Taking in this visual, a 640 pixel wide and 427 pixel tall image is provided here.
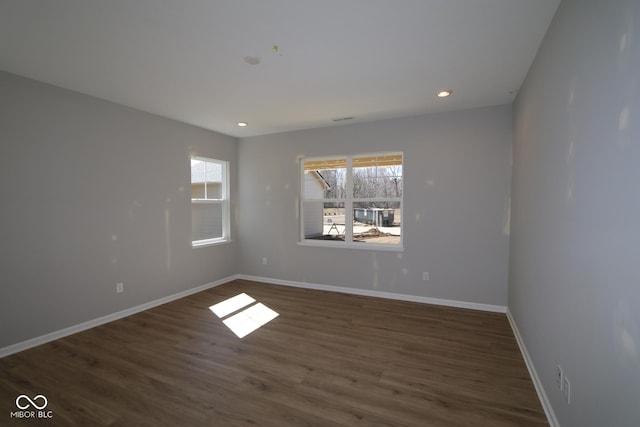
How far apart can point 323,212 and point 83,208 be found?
3.19 metres

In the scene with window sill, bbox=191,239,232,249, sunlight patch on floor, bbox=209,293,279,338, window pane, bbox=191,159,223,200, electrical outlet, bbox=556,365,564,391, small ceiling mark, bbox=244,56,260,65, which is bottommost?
sunlight patch on floor, bbox=209,293,279,338

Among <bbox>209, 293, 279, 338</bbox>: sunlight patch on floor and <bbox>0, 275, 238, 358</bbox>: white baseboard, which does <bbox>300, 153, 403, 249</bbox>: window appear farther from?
<bbox>0, 275, 238, 358</bbox>: white baseboard

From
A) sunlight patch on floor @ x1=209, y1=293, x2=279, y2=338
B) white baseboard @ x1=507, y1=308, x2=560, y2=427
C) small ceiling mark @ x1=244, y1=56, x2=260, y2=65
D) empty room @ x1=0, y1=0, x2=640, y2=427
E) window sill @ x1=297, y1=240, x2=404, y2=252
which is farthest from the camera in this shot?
window sill @ x1=297, y1=240, x2=404, y2=252

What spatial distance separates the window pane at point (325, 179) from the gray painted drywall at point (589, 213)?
2.78 m

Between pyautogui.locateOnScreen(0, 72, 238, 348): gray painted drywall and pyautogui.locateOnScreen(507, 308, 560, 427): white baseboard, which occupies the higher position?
pyautogui.locateOnScreen(0, 72, 238, 348): gray painted drywall

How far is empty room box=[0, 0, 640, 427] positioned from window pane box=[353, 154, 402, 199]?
34mm

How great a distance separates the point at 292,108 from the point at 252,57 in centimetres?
132

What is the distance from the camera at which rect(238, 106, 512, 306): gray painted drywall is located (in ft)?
12.1

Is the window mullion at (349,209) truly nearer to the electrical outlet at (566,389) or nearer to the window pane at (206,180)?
the window pane at (206,180)

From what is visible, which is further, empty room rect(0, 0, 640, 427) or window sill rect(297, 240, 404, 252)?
window sill rect(297, 240, 404, 252)

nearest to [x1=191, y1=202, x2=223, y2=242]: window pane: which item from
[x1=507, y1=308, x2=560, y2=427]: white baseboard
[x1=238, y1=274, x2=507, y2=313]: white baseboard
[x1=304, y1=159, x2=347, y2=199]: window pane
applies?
[x1=238, y1=274, x2=507, y2=313]: white baseboard

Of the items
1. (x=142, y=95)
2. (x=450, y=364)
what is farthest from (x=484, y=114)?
(x=142, y=95)

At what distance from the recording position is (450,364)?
2518mm

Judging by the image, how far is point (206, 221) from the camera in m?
4.93
